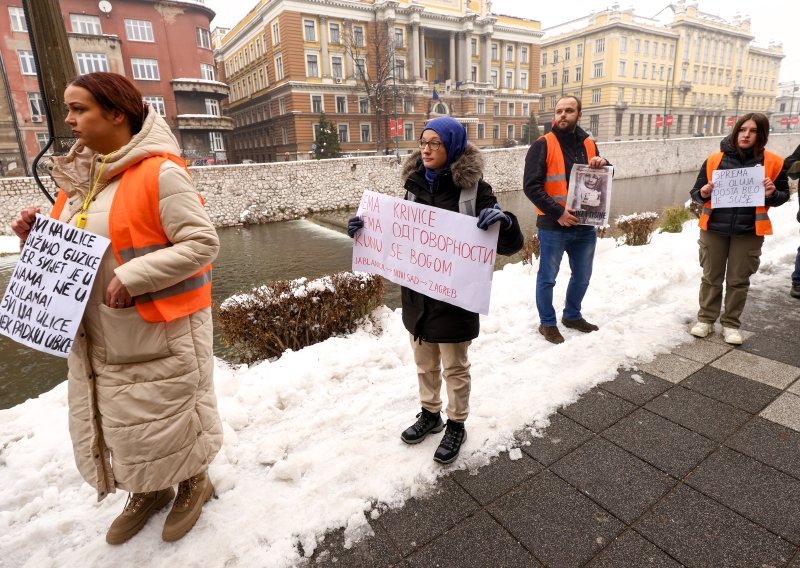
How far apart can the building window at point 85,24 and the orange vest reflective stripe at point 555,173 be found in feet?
124

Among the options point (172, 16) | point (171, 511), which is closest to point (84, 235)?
point (171, 511)

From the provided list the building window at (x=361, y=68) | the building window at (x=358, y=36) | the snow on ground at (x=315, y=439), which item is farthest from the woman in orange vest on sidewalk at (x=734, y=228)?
the building window at (x=358, y=36)

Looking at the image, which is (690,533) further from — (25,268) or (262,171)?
(262,171)

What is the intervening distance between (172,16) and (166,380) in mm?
39578

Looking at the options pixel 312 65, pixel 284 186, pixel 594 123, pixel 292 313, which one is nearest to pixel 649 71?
pixel 594 123

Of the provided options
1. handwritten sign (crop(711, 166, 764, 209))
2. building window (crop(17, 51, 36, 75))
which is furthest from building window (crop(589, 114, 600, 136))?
handwritten sign (crop(711, 166, 764, 209))

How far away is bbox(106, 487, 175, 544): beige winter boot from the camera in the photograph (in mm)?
2199

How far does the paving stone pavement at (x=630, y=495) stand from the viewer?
2094mm

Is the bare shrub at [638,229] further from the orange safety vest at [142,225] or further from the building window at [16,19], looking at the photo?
the building window at [16,19]

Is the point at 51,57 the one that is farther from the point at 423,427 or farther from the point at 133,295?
the point at 423,427

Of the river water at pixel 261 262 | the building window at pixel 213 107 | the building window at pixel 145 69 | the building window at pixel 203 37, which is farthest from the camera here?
the building window at pixel 213 107

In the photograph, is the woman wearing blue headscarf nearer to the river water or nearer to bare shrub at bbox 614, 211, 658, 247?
the river water

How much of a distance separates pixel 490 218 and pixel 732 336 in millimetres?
3295

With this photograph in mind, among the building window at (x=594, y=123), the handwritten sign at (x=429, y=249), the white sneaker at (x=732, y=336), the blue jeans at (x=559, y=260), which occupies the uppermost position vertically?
the building window at (x=594, y=123)
